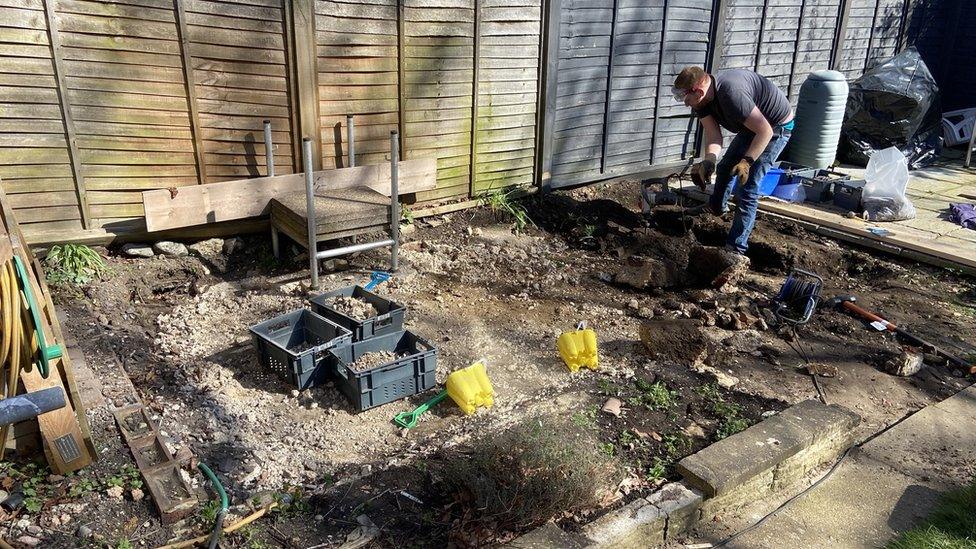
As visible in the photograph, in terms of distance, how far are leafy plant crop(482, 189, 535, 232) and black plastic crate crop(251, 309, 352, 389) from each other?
2.93 metres

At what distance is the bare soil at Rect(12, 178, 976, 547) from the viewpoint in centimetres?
324

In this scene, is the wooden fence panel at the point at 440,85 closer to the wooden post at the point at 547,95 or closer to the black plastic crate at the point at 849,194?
the wooden post at the point at 547,95

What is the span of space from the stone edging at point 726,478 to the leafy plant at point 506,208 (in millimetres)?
3577

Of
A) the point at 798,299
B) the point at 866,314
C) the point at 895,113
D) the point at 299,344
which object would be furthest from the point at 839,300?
the point at 895,113

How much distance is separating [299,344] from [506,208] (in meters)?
3.07

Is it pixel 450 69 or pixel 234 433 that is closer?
pixel 234 433

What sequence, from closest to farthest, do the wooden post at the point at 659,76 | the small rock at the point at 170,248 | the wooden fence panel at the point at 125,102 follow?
the wooden fence panel at the point at 125,102 → the small rock at the point at 170,248 → the wooden post at the point at 659,76

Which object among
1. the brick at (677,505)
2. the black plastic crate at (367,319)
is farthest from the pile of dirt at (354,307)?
the brick at (677,505)

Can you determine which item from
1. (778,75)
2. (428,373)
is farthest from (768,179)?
(428,373)

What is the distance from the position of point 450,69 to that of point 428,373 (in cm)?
334

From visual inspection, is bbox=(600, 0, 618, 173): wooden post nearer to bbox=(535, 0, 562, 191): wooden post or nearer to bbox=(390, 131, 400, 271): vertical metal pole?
bbox=(535, 0, 562, 191): wooden post

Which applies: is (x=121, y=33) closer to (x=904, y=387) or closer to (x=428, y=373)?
(x=428, y=373)

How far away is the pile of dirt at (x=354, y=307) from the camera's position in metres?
4.37

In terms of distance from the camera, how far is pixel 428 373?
407cm
